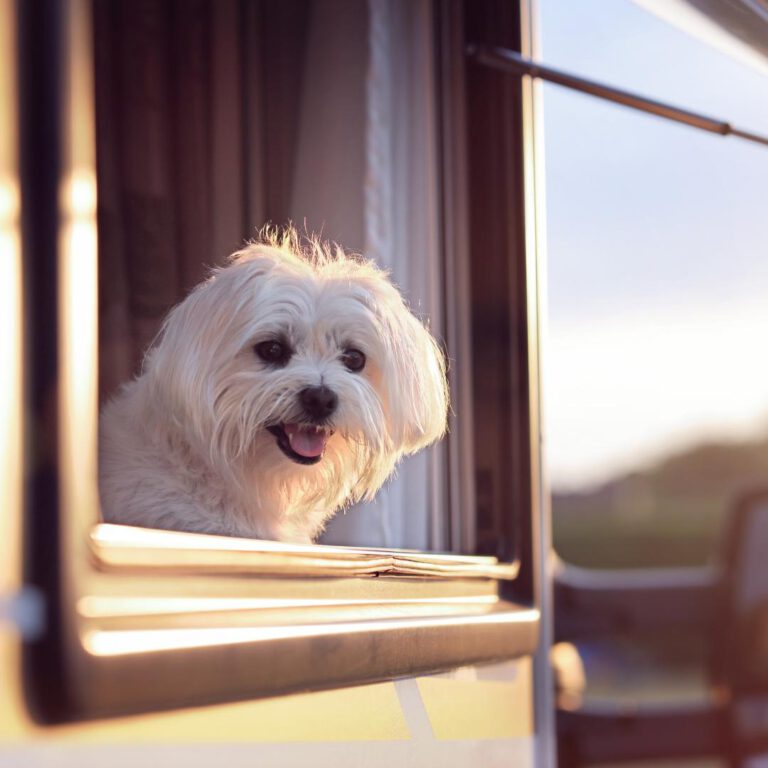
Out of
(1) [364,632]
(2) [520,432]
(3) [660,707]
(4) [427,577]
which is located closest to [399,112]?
(2) [520,432]

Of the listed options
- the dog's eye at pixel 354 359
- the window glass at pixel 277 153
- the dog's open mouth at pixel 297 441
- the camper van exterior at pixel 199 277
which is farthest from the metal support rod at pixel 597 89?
the dog's open mouth at pixel 297 441

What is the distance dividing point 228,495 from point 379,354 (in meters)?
0.55

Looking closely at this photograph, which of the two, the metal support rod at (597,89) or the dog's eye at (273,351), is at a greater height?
the metal support rod at (597,89)

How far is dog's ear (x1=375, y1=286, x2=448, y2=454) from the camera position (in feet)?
7.40

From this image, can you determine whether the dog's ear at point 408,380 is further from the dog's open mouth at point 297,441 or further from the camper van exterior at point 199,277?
the dog's open mouth at point 297,441

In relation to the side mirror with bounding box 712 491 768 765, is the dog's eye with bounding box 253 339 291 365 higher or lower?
higher

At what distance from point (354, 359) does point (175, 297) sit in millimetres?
425

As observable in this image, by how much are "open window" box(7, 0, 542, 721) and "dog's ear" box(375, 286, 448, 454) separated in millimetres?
48

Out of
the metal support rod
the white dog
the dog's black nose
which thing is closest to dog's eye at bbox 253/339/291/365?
the white dog

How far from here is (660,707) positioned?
4355 millimetres

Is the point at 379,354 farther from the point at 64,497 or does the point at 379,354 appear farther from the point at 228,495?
the point at 64,497

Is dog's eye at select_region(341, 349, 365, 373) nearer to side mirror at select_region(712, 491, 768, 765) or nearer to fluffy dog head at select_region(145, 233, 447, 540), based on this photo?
fluffy dog head at select_region(145, 233, 447, 540)

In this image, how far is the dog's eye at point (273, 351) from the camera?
2.21m

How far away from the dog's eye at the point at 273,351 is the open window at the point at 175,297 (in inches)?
8.4
